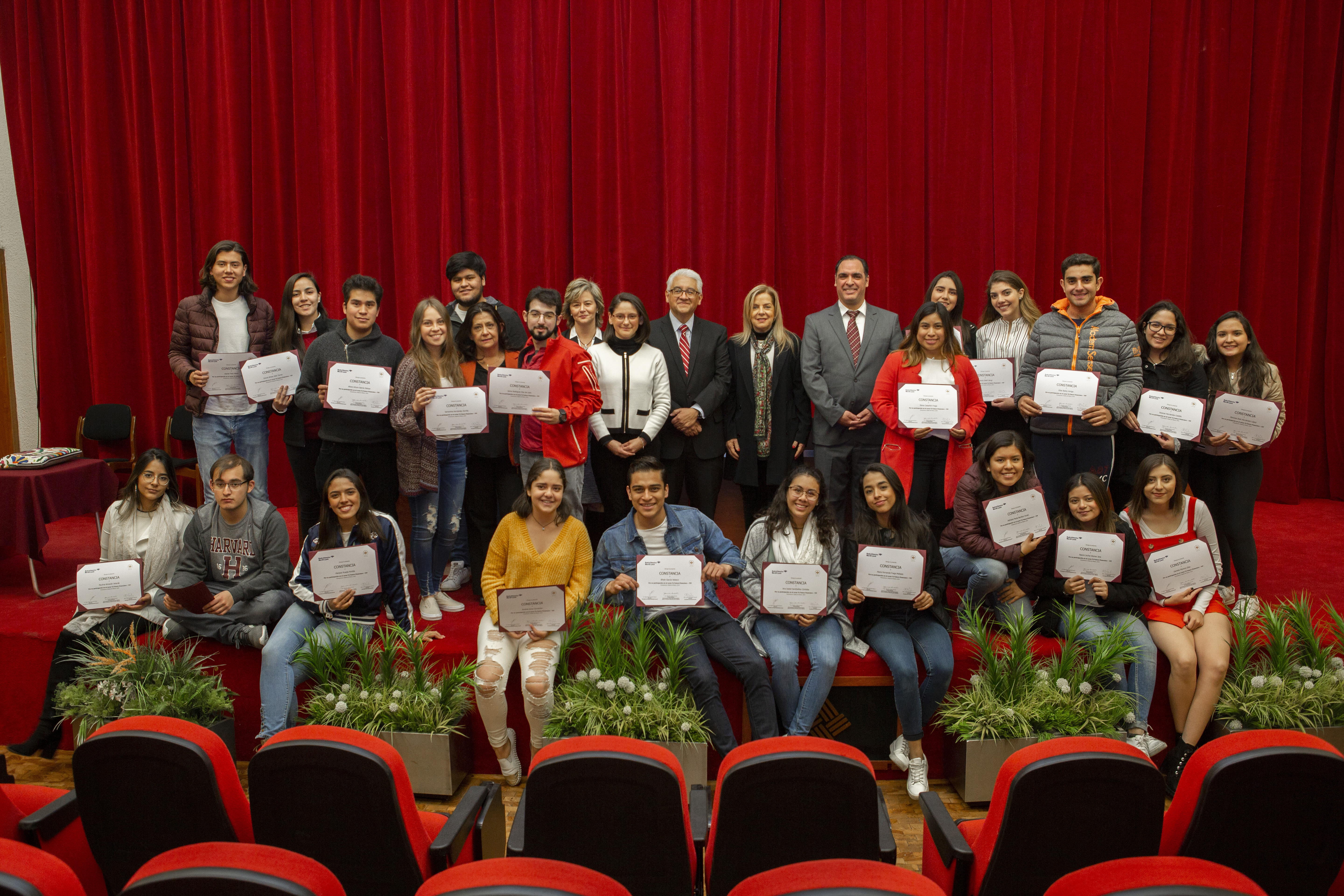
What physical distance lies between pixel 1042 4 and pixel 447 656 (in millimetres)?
5927

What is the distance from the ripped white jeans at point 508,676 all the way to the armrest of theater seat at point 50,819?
4.53 feet

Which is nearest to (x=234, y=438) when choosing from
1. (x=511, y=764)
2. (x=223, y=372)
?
(x=223, y=372)

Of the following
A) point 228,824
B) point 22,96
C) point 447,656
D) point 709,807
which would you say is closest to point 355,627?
point 447,656

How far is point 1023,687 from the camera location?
11.3ft

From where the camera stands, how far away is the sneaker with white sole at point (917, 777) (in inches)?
137

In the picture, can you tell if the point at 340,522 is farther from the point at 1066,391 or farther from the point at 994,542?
the point at 1066,391

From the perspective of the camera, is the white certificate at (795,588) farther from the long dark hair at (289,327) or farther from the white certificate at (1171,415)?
the long dark hair at (289,327)

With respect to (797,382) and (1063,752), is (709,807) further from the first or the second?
(797,382)

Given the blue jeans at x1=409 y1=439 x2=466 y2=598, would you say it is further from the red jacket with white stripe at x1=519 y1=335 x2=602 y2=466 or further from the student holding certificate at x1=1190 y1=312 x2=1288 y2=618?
the student holding certificate at x1=1190 y1=312 x2=1288 y2=618

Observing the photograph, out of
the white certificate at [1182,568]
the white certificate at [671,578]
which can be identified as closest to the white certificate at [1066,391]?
the white certificate at [1182,568]

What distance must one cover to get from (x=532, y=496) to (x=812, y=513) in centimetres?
113

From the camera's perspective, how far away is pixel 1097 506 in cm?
368

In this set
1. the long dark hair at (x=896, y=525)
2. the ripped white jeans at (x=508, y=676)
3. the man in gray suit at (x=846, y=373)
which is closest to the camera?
the ripped white jeans at (x=508, y=676)

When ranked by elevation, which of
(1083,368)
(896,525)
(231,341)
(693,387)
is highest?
(231,341)
